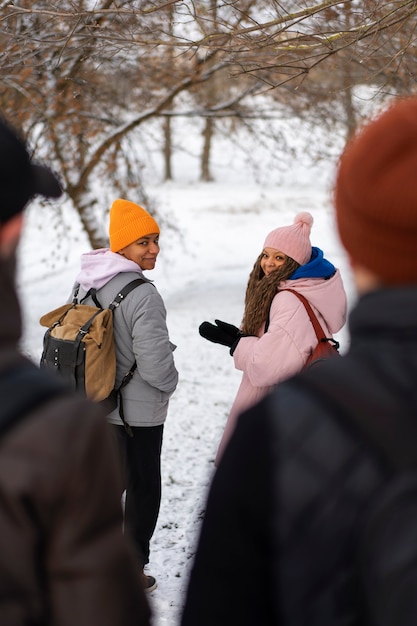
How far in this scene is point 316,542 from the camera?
1138 millimetres

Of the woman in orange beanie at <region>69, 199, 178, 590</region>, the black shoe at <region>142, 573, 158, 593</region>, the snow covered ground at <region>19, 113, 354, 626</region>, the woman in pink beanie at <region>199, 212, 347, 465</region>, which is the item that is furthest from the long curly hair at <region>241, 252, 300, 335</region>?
the black shoe at <region>142, 573, 158, 593</region>

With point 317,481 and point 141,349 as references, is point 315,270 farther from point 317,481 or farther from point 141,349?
point 317,481

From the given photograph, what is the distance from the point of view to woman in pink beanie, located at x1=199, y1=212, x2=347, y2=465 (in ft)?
11.3

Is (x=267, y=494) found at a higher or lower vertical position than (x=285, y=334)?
higher

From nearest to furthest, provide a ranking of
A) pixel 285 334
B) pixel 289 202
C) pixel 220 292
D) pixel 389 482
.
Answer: pixel 389 482
pixel 285 334
pixel 220 292
pixel 289 202

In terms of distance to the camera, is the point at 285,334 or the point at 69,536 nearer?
the point at 69,536

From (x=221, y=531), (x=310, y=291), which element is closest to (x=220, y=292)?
(x=310, y=291)

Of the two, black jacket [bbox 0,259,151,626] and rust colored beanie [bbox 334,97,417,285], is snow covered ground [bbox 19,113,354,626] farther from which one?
black jacket [bbox 0,259,151,626]

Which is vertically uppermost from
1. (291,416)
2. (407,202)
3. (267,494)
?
(407,202)

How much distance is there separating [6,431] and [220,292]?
13432 millimetres

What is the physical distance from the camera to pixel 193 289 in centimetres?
1506

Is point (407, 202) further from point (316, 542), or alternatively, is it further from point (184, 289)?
point (184, 289)

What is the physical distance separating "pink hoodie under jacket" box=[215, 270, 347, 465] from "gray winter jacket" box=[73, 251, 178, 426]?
1.30 feet

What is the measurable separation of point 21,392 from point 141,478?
263 cm
